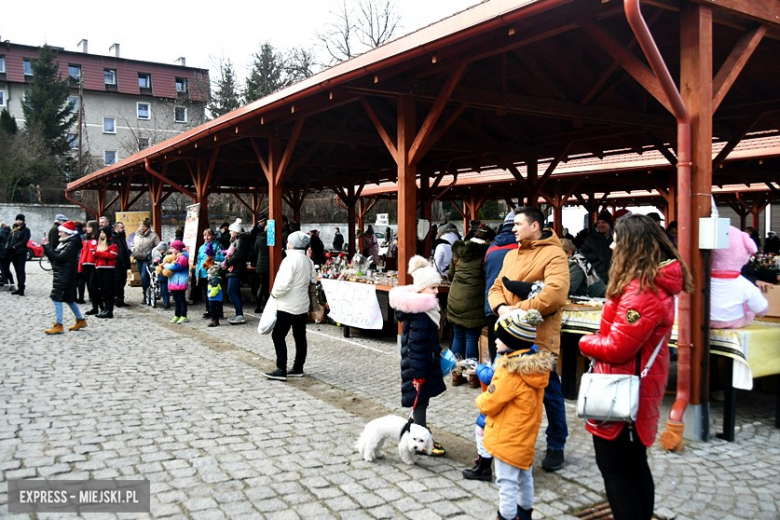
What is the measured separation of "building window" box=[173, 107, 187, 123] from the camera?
49.3 m

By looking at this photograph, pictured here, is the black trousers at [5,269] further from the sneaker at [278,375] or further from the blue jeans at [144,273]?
the sneaker at [278,375]

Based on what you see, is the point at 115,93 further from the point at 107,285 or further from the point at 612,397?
the point at 612,397

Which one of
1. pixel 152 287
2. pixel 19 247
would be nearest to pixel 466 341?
pixel 152 287

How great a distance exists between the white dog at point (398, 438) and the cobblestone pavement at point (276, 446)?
3.5 inches

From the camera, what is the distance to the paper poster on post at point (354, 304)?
8961mm

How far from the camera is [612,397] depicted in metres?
2.76

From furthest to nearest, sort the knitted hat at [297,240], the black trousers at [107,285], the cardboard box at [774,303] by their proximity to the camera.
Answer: the black trousers at [107,285], the knitted hat at [297,240], the cardboard box at [774,303]

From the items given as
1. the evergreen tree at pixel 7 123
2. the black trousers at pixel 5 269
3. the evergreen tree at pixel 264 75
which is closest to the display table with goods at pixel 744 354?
the black trousers at pixel 5 269

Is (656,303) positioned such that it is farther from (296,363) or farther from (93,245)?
(93,245)

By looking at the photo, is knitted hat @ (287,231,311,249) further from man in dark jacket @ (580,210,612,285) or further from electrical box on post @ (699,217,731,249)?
electrical box on post @ (699,217,731,249)

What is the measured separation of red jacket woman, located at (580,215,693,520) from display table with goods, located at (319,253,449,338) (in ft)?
17.8

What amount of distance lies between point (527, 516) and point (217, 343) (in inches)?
256

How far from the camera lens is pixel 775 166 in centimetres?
1761

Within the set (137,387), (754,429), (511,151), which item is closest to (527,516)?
(754,429)
